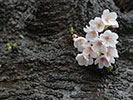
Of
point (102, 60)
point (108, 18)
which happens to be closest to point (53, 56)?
point (102, 60)

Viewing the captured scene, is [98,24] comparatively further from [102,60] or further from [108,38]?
[102,60]

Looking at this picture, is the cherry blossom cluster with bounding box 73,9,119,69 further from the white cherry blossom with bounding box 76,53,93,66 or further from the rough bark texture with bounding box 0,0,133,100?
the rough bark texture with bounding box 0,0,133,100

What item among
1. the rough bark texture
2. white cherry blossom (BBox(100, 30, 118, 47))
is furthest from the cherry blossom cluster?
the rough bark texture

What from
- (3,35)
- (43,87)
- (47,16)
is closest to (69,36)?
(47,16)

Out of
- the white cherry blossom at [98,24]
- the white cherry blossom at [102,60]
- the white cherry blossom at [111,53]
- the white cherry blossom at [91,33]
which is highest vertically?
the white cherry blossom at [98,24]

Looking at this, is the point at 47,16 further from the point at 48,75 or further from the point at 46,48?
the point at 48,75

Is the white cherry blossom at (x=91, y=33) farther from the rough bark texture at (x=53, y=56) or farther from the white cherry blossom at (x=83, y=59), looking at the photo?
the rough bark texture at (x=53, y=56)

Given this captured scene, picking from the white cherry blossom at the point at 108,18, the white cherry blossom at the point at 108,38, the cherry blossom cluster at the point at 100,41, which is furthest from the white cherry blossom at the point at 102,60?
the white cherry blossom at the point at 108,18
